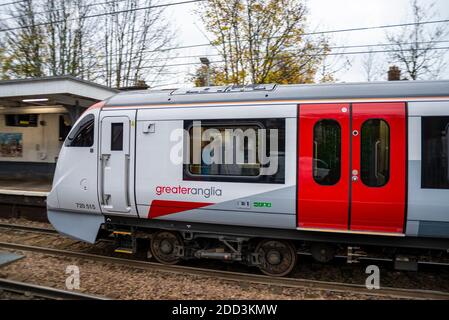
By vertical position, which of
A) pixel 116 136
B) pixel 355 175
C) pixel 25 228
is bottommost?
pixel 25 228

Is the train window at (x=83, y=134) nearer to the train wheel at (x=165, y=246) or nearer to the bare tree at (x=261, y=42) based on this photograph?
the train wheel at (x=165, y=246)

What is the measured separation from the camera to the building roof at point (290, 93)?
16.2ft

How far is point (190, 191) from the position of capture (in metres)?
5.71

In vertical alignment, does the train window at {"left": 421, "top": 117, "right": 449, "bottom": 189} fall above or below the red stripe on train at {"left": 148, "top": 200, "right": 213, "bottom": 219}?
above

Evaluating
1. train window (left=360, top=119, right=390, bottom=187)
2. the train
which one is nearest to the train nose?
the train

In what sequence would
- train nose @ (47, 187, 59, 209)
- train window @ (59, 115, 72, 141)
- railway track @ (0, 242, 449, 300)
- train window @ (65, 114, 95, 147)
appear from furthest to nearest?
1. train window @ (59, 115, 72, 141)
2. train nose @ (47, 187, 59, 209)
3. train window @ (65, 114, 95, 147)
4. railway track @ (0, 242, 449, 300)

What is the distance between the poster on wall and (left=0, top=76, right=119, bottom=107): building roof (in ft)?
14.3

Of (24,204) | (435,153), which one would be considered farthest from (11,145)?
(435,153)

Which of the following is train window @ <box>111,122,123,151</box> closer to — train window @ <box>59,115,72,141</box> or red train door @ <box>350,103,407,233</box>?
red train door @ <box>350,103,407,233</box>

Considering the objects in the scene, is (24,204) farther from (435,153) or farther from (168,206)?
(435,153)

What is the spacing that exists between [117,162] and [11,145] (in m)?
13.4

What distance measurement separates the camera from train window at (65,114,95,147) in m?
6.44

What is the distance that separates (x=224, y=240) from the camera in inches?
231
